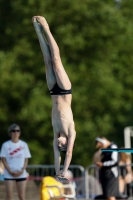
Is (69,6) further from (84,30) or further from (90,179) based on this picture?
(90,179)

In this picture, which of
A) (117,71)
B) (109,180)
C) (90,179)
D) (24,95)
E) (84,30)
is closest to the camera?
(109,180)

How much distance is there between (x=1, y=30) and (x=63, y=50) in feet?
9.02

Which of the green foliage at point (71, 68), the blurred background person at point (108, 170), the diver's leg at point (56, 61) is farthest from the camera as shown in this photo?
the green foliage at point (71, 68)

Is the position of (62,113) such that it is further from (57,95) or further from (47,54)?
(47,54)

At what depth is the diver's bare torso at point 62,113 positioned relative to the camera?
9.37 m

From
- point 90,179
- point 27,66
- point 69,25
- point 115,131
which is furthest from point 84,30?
point 90,179

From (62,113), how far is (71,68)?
1813cm

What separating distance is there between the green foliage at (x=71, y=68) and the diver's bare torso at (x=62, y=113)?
16160 millimetres

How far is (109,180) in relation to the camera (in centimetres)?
1380

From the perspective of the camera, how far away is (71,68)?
27469 millimetres

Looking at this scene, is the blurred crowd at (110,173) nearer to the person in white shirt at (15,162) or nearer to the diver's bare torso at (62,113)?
the person in white shirt at (15,162)

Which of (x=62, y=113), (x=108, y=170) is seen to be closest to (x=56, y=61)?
(x=62, y=113)

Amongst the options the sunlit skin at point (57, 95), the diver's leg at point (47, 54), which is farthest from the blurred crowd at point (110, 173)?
the diver's leg at point (47, 54)

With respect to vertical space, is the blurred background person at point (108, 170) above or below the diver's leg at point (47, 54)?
below
